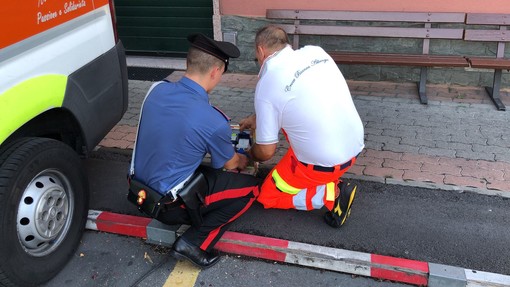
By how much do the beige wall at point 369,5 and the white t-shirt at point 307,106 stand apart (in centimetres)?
312

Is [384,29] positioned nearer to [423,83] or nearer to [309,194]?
[423,83]

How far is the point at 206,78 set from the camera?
2.80m

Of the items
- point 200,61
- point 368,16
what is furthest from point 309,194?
point 368,16

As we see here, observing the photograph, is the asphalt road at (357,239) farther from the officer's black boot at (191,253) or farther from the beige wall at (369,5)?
the beige wall at (369,5)

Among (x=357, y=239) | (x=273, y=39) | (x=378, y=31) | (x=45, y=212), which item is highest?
(x=273, y=39)

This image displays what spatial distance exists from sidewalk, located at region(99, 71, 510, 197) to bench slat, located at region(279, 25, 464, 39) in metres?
0.66

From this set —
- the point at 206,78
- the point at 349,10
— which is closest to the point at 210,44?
the point at 206,78

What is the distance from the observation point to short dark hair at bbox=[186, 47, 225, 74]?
276 cm

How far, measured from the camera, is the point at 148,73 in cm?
680

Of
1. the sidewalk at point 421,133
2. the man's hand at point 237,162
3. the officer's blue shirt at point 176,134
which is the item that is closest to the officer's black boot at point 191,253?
the officer's blue shirt at point 176,134

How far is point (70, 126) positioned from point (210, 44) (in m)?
1.14

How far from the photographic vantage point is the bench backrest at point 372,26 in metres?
5.64

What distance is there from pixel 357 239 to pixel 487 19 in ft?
12.2

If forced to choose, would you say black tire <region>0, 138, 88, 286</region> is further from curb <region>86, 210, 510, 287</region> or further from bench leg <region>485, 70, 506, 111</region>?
bench leg <region>485, 70, 506, 111</region>
